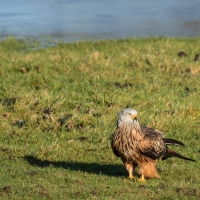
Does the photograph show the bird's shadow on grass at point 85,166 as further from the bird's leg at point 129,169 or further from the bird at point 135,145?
the bird at point 135,145

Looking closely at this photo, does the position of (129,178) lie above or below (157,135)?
below

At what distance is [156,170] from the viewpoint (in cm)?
767

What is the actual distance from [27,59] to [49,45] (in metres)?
4.32

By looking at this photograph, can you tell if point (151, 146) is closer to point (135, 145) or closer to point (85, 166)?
point (135, 145)

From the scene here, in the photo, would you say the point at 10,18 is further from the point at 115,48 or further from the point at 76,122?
the point at 76,122

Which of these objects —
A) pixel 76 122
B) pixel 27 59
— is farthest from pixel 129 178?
pixel 27 59

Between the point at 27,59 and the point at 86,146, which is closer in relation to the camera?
the point at 86,146

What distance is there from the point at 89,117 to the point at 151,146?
263cm

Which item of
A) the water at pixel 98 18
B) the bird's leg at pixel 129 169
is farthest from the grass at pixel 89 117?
the water at pixel 98 18

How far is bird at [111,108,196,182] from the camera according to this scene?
725 cm

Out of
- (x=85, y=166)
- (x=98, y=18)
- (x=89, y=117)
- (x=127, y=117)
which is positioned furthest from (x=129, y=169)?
(x=98, y=18)

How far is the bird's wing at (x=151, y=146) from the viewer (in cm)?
729

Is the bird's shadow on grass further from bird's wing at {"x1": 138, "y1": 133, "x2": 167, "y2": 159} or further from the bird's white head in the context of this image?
the bird's white head

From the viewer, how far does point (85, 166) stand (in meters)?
8.16
